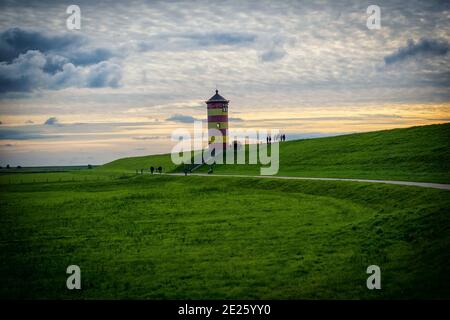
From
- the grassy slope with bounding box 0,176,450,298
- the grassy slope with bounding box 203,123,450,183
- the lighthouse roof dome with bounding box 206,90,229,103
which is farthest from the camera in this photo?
the lighthouse roof dome with bounding box 206,90,229,103

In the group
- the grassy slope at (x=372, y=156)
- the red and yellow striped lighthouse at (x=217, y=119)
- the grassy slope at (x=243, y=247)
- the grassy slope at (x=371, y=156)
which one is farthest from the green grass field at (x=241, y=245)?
the red and yellow striped lighthouse at (x=217, y=119)

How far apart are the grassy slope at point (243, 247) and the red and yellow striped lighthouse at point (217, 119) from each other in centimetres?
4304

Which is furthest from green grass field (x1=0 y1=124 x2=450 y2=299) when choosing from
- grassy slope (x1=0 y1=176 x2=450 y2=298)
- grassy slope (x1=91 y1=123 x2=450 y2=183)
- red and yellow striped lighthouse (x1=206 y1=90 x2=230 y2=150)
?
red and yellow striped lighthouse (x1=206 y1=90 x2=230 y2=150)

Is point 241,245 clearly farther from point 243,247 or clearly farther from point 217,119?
point 217,119

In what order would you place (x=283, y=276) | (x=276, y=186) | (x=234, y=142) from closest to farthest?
(x=283, y=276) < (x=276, y=186) < (x=234, y=142)

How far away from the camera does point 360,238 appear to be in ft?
63.2

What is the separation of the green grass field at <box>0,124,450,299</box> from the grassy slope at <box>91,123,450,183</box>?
10.2 m

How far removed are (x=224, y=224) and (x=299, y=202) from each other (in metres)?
8.11

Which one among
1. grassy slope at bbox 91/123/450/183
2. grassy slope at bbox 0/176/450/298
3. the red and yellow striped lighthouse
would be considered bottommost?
grassy slope at bbox 0/176/450/298

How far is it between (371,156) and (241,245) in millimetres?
34833

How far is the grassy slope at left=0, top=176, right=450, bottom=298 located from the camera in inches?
573

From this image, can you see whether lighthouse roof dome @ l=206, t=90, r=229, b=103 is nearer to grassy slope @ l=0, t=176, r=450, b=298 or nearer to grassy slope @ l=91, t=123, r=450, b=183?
grassy slope @ l=91, t=123, r=450, b=183

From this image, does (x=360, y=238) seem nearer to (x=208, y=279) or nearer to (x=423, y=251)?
(x=423, y=251)
